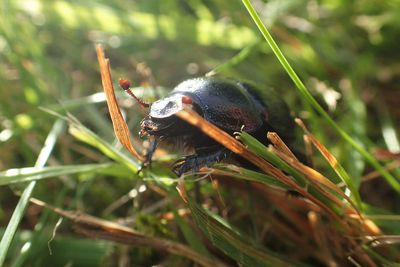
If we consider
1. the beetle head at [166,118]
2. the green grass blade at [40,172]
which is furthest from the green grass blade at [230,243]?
the green grass blade at [40,172]

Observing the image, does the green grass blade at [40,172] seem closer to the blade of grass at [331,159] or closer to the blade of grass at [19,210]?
the blade of grass at [19,210]

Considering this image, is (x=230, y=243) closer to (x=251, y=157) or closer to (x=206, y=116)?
(x=251, y=157)

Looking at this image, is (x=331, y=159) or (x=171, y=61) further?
(x=171, y=61)

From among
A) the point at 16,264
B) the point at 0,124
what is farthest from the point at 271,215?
the point at 0,124

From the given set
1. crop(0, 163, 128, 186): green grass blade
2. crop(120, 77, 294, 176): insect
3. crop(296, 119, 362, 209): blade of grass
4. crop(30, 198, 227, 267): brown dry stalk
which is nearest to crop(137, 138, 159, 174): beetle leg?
crop(120, 77, 294, 176): insect

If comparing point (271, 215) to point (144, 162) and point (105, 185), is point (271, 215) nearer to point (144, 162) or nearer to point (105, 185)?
point (144, 162)

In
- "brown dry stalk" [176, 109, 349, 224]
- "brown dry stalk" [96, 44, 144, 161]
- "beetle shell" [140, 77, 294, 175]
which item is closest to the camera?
"brown dry stalk" [176, 109, 349, 224]

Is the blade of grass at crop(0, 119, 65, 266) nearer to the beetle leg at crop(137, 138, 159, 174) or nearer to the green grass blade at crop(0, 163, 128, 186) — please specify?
the green grass blade at crop(0, 163, 128, 186)

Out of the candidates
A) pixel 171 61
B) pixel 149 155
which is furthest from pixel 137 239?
pixel 171 61
